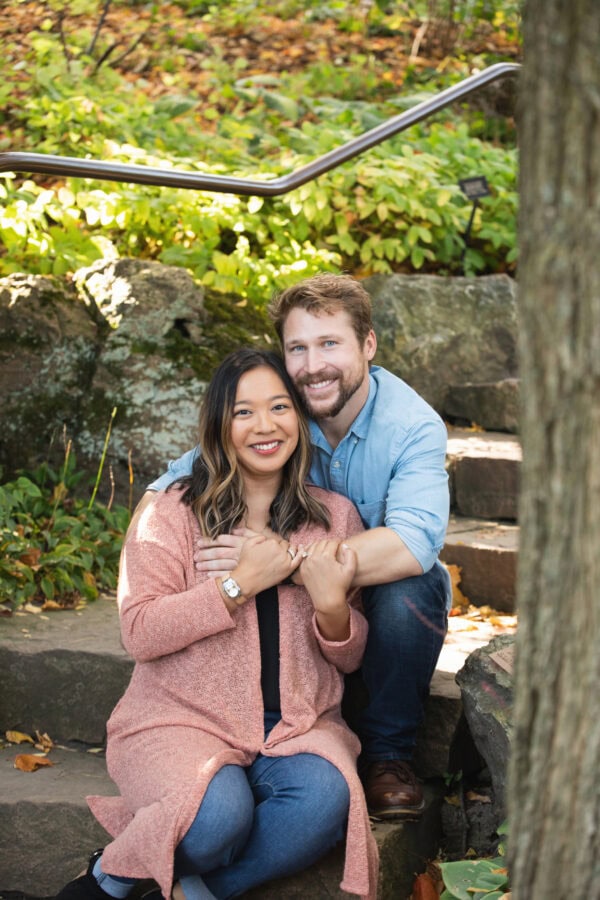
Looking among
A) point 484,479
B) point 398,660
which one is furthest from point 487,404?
point 398,660

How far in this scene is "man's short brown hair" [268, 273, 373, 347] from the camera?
9.11ft

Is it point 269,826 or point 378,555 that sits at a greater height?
point 378,555

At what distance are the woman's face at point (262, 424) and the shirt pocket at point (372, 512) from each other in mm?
309

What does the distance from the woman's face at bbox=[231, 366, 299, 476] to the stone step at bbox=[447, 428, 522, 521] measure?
5.96 ft

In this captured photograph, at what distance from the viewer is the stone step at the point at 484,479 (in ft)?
14.0

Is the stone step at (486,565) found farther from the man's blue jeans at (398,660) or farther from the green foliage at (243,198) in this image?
the green foliage at (243,198)

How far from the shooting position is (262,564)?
2443 millimetres

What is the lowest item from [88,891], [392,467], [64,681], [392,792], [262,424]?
[88,891]

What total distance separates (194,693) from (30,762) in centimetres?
86

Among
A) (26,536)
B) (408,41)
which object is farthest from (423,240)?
(408,41)

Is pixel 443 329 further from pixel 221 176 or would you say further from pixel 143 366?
pixel 143 366

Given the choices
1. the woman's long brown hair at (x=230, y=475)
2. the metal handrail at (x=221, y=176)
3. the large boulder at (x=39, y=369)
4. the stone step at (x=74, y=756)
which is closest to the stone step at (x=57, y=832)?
the stone step at (x=74, y=756)

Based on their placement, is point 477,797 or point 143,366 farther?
point 143,366

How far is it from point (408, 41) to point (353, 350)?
730cm
